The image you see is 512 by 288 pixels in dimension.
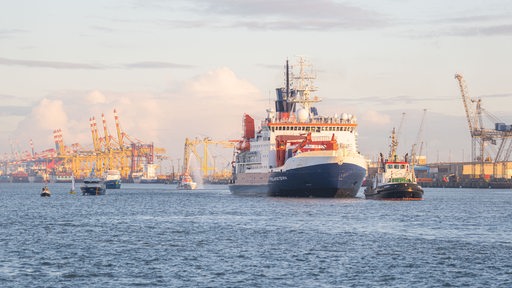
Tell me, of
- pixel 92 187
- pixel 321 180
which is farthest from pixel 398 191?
pixel 92 187

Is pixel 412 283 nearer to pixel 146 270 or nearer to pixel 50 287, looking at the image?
pixel 146 270

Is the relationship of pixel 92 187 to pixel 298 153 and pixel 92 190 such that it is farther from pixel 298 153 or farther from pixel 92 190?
pixel 298 153

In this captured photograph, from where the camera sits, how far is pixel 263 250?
5441 centimetres

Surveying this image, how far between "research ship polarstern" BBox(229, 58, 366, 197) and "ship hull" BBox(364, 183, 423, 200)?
10.1ft

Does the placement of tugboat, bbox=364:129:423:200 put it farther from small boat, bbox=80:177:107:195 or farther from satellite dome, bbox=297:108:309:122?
small boat, bbox=80:177:107:195

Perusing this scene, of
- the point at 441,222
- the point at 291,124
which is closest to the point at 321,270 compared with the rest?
the point at 441,222

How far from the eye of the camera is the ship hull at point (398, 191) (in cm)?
10800

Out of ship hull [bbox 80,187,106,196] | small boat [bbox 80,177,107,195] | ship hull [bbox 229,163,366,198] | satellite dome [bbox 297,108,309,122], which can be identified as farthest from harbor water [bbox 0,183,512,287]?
ship hull [bbox 80,187,106,196]

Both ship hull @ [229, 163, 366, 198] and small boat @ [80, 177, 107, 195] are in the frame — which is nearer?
ship hull @ [229, 163, 366, 198]

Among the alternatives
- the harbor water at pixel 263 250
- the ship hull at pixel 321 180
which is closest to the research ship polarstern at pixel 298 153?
the ship hull at pixel 321 180

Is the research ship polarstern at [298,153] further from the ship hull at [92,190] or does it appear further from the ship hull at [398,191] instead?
the ship hull at [92,190]

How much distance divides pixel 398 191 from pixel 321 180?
10.3 metres

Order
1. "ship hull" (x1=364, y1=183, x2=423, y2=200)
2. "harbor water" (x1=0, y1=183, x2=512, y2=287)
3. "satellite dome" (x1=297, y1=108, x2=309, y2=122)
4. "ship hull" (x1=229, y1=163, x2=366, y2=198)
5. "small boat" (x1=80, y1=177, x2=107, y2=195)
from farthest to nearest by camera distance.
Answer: "small boat" (x1=80, y1=177, x2=107, y2=195)
"satellite dome" (x1=297, y1=108, x2=309, y2=122)
"ship hull" (x1=364, y1=183, x2=423, y2=200)
"ship hull" (x1=229, y1=163, x2=366, y2=198)
"harbor water" (x1=0, y1=183, x2=512, y2=287)

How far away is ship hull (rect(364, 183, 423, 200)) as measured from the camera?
108000 mm
